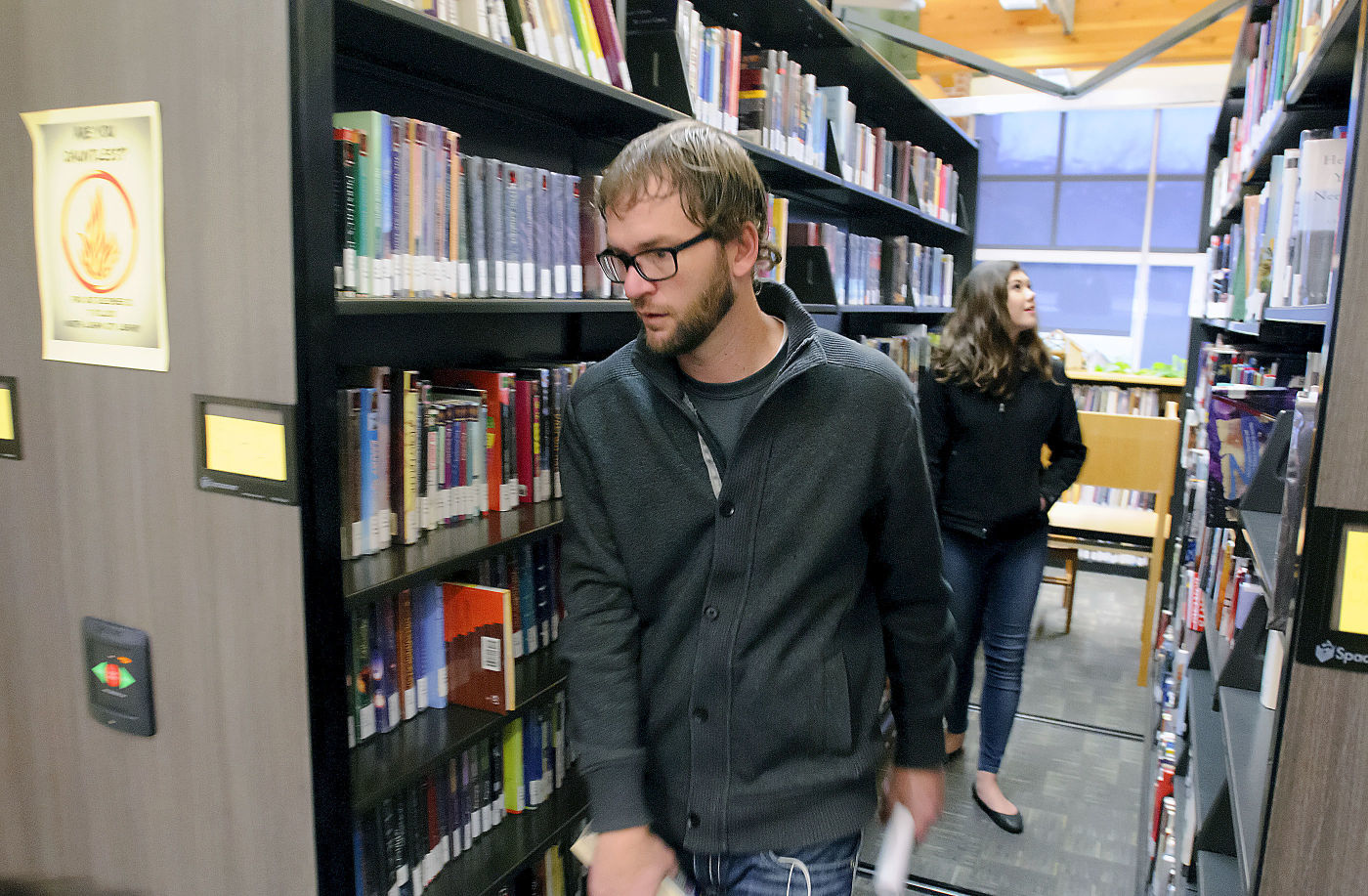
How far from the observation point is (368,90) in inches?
62.2

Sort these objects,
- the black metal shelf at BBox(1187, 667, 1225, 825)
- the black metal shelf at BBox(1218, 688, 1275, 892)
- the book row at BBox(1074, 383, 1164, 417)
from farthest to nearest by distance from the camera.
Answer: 1. the book row at BBox(1074, 383, 1164, 417)
2. the black metal shelf at BBox(1187, 667, 1225, 825)
3. the black metal shelf at BBox(1218, 688, 1275, 892)

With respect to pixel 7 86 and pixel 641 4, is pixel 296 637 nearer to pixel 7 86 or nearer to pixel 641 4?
pixel 7 86

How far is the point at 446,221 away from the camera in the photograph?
142 centimetres

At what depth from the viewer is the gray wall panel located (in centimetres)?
109

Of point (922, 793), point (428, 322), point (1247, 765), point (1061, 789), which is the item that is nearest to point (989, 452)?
point (1061, 789)

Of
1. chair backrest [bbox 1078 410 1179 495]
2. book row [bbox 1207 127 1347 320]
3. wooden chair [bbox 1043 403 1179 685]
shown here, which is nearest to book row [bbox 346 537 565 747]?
book row [bbox 1207 127 1347 320]

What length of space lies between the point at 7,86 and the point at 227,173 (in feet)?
1.58

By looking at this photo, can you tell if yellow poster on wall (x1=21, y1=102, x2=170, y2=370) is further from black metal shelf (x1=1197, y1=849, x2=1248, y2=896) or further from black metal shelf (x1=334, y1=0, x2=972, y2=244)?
black metal shelf (x1=1197, y1=849, x2=1248, y2=896)

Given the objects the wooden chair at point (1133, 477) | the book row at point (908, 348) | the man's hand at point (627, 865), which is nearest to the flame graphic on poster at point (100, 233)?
the man's hand at point (627, 865)

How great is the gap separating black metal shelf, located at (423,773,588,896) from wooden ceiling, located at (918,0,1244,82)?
4387 millimetres

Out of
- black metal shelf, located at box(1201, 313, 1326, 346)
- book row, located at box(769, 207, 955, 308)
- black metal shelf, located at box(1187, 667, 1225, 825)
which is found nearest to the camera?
black metal shelf, located at box(1187, 667, 1225, 825)

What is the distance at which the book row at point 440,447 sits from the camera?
133 cm

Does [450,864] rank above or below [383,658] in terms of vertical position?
below

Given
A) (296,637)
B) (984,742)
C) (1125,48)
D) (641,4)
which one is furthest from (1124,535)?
(296,637)
